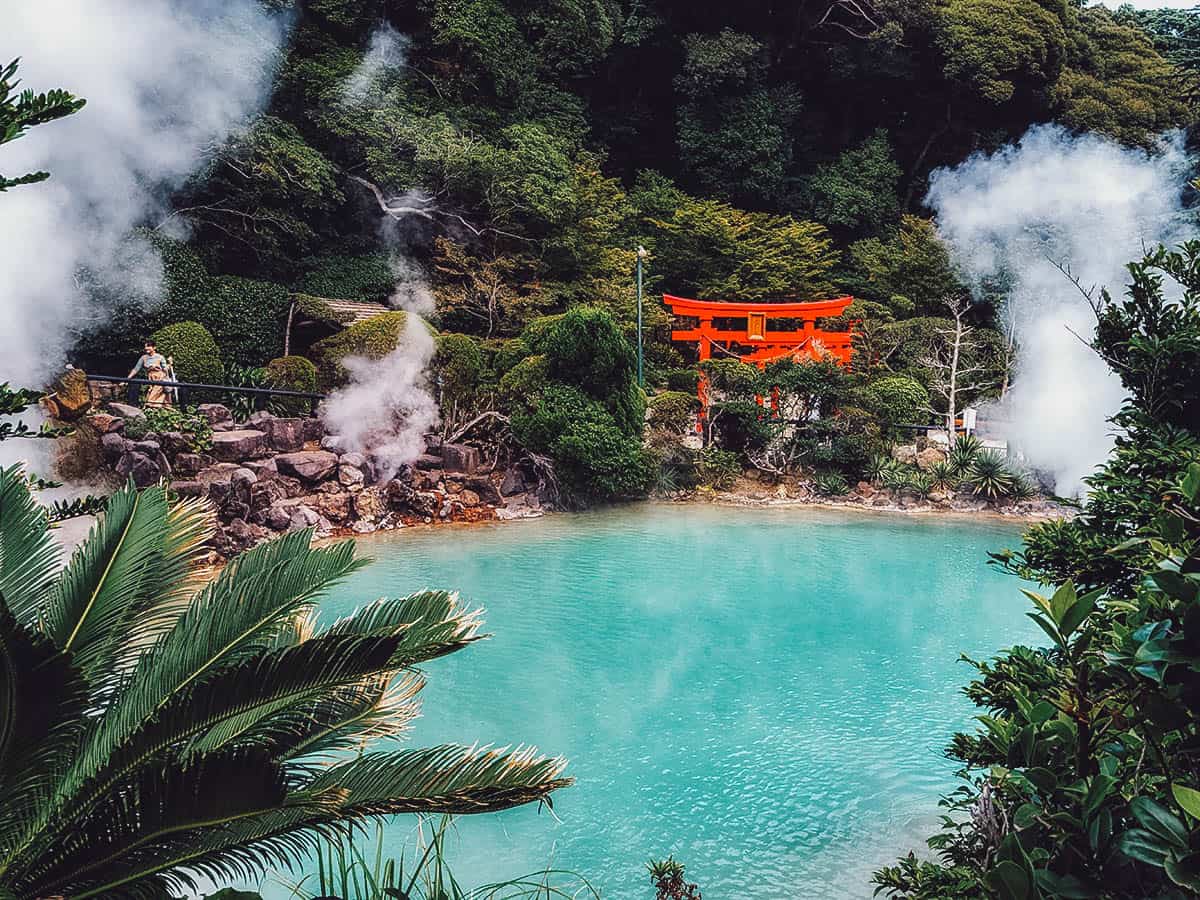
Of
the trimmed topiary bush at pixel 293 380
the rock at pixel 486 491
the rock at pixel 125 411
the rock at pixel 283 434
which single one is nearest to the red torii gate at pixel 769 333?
the rock at pixel 486 491

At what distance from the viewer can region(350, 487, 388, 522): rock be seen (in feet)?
38.3

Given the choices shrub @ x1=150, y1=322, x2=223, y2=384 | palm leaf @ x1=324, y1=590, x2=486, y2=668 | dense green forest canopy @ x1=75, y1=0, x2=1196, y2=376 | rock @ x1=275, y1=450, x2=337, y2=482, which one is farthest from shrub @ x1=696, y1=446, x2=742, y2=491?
palm leaf @ x1=324, y1=590, x2=486, y2=668

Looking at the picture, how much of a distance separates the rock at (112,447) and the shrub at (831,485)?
10781mm

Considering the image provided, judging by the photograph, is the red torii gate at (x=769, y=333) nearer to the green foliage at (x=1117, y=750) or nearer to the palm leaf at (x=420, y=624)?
the palm leaf at (x=420, y=624)

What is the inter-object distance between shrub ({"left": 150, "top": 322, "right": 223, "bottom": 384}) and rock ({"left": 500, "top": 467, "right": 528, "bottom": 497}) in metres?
5.42

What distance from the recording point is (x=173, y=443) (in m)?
10.5

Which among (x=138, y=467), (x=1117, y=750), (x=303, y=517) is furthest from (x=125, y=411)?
(x=1117, y=750)

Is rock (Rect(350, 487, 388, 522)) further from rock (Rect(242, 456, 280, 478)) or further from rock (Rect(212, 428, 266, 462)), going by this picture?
rock (Rect(212, 428, 266, 462))

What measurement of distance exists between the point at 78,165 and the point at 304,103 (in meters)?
5.13

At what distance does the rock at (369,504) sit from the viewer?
38.3ft

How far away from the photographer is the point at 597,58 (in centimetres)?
2044

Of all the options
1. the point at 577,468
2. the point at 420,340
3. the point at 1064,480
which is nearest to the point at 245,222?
the point at 420,340

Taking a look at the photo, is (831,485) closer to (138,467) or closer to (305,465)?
(305,465)

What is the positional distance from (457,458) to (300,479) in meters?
2.55
